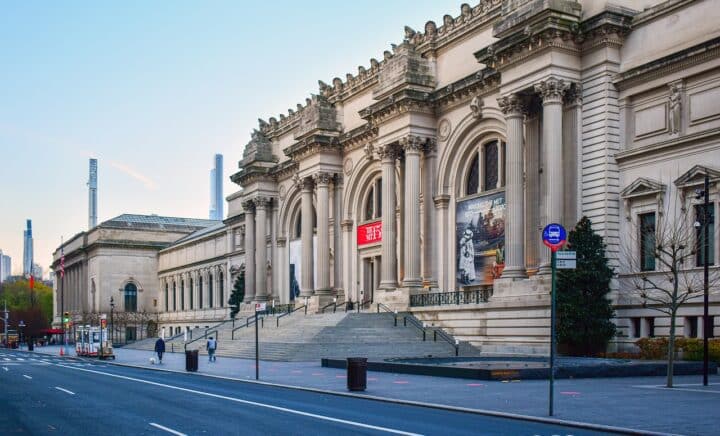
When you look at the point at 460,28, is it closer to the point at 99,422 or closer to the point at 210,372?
the point at 210,372

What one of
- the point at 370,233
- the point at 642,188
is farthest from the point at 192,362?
the point at 370,233

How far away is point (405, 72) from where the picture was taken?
51.7 meters

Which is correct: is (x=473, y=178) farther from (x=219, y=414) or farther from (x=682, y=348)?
(x=219, y=414)

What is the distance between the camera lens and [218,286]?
9594cm

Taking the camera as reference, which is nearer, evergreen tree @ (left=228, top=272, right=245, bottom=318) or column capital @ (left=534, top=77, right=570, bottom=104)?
column capital @ (left=534, top=77, right=570, bottom=104)

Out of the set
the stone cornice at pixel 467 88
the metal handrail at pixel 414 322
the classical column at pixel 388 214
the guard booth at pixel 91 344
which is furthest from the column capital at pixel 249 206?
the metal handrail at pixel 414 322

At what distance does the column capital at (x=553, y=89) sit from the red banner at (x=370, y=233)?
21.1 meters

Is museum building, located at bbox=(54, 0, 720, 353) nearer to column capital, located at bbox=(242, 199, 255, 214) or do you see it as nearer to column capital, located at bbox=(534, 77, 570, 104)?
column capital, located at bbox=(534, 77, 570, 104)

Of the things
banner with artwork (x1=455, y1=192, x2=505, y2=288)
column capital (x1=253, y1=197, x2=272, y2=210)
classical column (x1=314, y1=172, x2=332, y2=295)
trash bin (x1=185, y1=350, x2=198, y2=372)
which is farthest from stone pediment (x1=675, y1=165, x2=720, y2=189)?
column capital (x1=253, y1=197, x2=272, y2=210)

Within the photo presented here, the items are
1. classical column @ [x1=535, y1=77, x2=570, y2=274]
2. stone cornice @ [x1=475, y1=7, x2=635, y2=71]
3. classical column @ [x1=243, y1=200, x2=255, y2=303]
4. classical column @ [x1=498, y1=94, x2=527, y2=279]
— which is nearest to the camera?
stone cornice @ [x1=475, y1=7, x2=635, y2=71]

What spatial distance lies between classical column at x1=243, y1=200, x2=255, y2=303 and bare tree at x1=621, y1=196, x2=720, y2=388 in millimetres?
43776

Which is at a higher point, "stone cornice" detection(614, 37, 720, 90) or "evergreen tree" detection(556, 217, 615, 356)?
"stone cornice" detection(614, 37, 720, 90)

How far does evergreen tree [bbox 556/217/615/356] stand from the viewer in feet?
116

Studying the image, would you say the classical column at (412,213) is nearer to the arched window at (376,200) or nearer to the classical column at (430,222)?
the classical column at (430,222)
